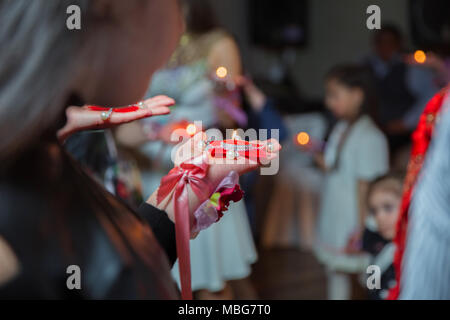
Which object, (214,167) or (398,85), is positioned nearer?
(214,167)

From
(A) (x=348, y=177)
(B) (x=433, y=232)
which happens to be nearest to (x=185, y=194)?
(B) (x=433, y=232)

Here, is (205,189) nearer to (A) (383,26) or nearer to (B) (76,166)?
(B) (76,166)

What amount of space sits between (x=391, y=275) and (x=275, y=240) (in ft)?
4.81

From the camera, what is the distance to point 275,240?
2615 mm

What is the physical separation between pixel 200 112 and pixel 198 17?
0.25 m

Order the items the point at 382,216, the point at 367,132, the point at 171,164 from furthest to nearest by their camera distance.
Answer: the point at 367,132, the point at 382,216, the point at 171,164

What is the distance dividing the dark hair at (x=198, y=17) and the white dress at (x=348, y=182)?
64cm

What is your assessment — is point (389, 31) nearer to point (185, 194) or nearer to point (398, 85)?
point (398, 85)

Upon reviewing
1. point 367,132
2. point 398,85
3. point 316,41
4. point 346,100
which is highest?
point 316,41

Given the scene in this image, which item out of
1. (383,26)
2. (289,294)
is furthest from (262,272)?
(383,26)

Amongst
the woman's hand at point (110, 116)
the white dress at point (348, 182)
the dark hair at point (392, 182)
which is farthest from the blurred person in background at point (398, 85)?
the woman's hand at point (110, 116)

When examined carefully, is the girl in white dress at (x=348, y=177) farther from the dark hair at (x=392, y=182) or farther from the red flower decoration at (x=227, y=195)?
the red flower decoration at (x=227, y=195)

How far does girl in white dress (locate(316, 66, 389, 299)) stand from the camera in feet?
5.39

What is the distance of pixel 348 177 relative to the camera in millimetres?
1683
